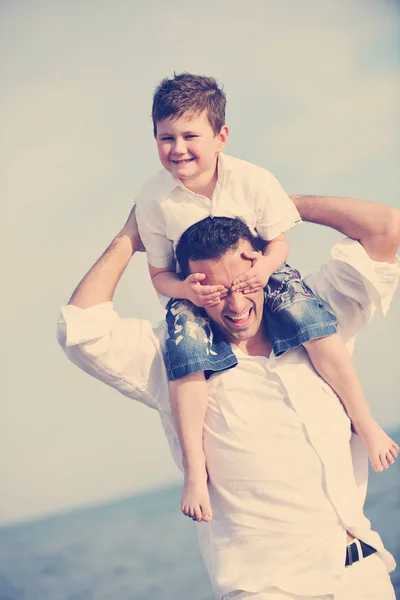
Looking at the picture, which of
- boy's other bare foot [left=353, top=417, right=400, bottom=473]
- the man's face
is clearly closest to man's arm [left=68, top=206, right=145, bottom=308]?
the man's face

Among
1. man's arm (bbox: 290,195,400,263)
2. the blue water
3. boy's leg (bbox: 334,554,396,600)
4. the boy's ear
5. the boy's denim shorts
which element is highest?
the boy's ear

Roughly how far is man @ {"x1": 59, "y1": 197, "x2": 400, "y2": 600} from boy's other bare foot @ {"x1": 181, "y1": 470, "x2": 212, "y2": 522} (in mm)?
87

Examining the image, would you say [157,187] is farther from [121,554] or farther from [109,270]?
[121,554]

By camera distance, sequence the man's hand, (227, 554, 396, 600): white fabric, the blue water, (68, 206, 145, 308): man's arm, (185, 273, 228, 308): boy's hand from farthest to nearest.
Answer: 1. the blue water
2. the man's hand
3. (68, 206, 145, 308): man's arm
4. (185, 273, 228, 308): boy's hand
5. (227, 554, 396, 600): white fabric

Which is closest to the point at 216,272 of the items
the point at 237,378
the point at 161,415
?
the point at 237,378

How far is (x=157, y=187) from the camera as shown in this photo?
9.58ft

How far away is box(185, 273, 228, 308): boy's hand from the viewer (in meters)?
2.74

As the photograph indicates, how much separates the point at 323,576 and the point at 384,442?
1.61 feet

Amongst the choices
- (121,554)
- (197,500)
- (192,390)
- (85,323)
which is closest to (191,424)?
(192,390)

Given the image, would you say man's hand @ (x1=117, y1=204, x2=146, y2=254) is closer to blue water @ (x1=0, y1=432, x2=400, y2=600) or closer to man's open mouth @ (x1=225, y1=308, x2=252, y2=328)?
man's open mouth @ (x1=225, y1=308, x2=252, y2=328)

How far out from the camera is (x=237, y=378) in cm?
285

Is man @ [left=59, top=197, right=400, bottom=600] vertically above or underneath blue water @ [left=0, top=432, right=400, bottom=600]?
above

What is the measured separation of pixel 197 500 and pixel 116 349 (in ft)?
1.86

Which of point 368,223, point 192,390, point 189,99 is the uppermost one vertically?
point 189,99
